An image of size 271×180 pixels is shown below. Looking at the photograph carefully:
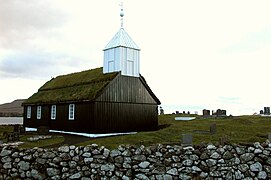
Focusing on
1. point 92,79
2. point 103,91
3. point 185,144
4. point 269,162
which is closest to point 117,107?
point 103,91

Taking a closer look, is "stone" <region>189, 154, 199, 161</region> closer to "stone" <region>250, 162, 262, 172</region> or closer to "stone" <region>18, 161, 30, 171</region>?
"stone" <region>250, 162, 262, 172</region>

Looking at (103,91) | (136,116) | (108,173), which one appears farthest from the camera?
(136,116)

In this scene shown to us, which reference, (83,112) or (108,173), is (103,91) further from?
(108,173)

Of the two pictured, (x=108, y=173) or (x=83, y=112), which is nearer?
(x=108, y=173)

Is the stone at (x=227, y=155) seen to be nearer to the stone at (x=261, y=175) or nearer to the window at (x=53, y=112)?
the stone at (x=261, y=175)

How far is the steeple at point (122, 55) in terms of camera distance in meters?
29.3

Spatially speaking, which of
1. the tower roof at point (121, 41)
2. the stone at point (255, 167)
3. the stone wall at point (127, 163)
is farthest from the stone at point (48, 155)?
the tower roof at point (121, 41)

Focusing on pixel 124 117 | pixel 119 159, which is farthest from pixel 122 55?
pixel 119 159

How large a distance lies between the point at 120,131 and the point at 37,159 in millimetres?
14605

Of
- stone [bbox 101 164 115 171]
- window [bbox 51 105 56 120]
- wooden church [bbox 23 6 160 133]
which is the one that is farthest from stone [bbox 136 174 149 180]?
window [bbox 51 105 56 120]

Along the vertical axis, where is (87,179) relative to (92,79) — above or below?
below

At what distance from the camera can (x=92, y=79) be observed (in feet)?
102

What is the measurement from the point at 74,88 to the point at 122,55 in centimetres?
703

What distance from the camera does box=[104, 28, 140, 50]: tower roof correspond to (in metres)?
29.7
